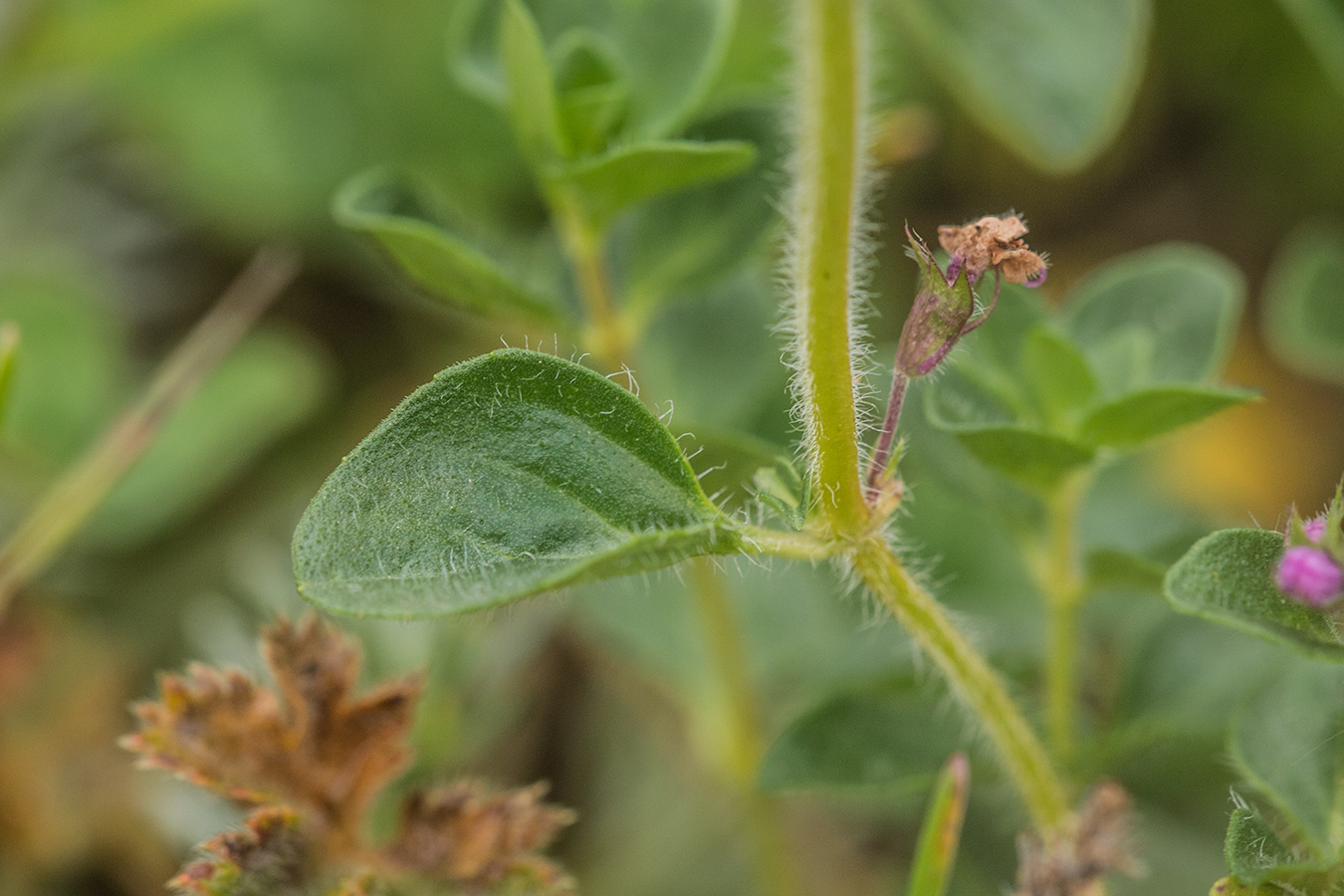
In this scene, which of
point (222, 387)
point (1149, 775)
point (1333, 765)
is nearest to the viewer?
point (1333, 765)

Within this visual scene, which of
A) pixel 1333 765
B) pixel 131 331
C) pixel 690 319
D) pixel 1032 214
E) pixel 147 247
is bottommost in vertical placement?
pixel 1333 765

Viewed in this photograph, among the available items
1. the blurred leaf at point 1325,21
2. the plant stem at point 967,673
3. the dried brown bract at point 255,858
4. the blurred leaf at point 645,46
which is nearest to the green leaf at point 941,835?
the plant stem at point 967,673

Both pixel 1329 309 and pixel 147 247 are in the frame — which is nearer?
pixel 1329 309

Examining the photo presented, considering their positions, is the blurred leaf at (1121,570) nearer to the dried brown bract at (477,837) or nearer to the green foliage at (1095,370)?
the green foliage at (1095,370)

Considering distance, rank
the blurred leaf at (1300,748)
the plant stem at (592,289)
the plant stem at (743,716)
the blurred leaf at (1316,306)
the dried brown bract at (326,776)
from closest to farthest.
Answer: the blurred leaf at (1300,748) < the dried brown bract at (326,776) < the plant stem at (592,289) < the plant stem at (743,716) < the blurred leaf at (1316,306)

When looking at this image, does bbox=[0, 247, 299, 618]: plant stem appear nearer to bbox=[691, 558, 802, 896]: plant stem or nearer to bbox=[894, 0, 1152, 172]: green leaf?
bbox=[691, 558, 802, 896]: plant stem

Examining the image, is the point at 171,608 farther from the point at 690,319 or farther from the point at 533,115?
the point at 533,115

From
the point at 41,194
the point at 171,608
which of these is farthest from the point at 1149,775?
the point at 41,194

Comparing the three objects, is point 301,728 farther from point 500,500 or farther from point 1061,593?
point 1061,593
